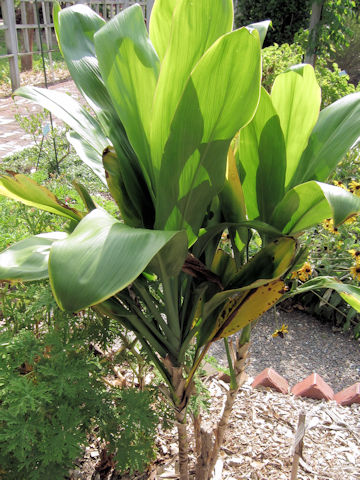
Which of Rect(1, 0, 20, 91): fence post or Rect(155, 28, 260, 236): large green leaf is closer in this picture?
Rect(155, 28, 260, 236): large green leaf


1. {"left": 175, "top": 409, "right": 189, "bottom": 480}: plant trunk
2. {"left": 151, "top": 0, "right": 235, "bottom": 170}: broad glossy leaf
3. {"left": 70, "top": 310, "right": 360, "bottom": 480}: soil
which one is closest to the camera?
{"left": 151, "top": 0, "right": 235, "bottom": 170}: broad glossy leaf

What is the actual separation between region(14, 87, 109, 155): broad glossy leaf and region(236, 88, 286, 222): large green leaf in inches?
12.0

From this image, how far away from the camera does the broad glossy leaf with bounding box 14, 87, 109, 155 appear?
89 cm

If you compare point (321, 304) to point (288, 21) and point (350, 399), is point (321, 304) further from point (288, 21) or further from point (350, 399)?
point (288, 21)

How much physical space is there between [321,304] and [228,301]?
183cm

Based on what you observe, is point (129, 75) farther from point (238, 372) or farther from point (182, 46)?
point (238, 372)

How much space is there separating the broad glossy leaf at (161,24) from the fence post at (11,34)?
298 inches

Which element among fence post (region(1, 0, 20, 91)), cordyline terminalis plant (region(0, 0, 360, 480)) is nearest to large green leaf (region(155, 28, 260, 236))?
cordyline terminalis plant (region(0, 0, 360, 480))

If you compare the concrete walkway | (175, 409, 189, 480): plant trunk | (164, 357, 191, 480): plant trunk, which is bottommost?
the concrete walkway

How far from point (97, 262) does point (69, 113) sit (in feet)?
1.56

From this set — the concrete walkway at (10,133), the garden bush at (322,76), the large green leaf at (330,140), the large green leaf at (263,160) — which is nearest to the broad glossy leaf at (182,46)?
the large green leaf at (263,160)

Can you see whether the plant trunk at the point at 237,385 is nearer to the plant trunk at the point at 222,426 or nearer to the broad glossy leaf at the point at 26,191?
the plant trunk at the point at 222,426

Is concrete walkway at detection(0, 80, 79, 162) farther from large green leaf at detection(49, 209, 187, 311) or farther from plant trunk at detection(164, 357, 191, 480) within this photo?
large green leaf at detection(49, 209, 187, 311)

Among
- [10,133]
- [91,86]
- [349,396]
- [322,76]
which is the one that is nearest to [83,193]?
[91,86]
